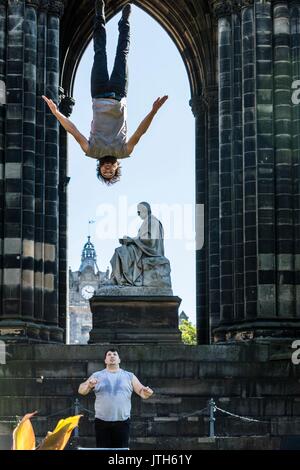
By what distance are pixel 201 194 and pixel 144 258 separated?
10.1 meters

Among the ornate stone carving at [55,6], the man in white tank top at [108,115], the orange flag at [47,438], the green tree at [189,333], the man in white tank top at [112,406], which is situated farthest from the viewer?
the green tree at [189,333]

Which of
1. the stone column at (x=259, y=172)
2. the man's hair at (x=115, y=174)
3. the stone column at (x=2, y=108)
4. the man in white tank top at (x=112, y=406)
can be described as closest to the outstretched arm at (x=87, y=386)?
the man in white tank top at (x=112, y=406)

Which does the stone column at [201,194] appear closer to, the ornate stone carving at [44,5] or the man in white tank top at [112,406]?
the ornate stone carving at [44,5]

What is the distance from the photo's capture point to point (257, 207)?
3312cm

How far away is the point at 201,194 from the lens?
144 ft

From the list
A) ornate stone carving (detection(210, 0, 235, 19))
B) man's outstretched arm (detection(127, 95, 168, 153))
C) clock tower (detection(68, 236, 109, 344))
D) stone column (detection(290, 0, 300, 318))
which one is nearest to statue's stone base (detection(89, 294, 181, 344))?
stone column (detection(290, 0, 300, 318))

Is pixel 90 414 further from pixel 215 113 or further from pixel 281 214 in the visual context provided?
pixel 215 113

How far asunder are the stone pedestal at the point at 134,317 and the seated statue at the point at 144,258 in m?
0.73

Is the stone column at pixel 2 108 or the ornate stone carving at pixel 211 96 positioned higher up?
the ornate stone carving at pixel 211 96

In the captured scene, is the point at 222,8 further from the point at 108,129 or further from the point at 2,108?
the point at 108,129

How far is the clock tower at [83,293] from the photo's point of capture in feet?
410

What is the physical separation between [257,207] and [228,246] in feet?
5.93

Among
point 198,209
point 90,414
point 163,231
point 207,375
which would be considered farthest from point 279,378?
point 198,209

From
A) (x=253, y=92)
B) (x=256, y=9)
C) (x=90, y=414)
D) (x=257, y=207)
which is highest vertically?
(x=256, y=9)
